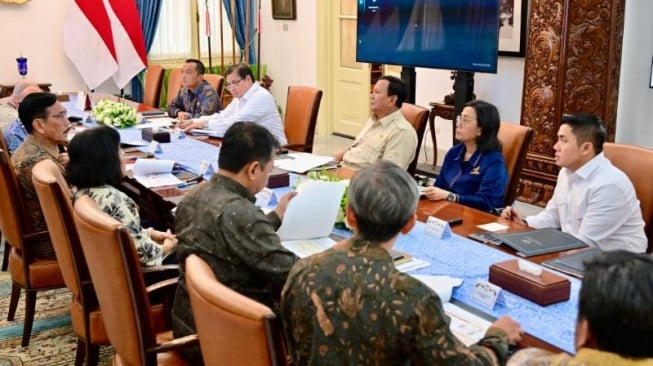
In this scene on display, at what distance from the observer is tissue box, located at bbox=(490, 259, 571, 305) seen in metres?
1.85

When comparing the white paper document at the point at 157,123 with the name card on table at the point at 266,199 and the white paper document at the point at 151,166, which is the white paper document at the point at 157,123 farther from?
the name card on table at the point at 266,199

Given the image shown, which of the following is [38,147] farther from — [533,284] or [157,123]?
[533,284]

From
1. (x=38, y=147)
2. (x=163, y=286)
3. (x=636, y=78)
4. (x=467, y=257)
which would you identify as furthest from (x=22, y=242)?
(x=636, y=78)

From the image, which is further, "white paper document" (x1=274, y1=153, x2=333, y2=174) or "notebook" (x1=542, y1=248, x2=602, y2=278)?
"white paper document" (x1=274, y1=153, x2=333, y2=174)

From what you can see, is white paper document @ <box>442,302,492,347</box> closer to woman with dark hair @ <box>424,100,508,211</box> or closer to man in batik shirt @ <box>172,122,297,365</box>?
man in batik shirt @ <box>172,122,297,365</box>

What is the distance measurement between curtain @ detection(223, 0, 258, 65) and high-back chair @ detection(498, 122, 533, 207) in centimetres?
548

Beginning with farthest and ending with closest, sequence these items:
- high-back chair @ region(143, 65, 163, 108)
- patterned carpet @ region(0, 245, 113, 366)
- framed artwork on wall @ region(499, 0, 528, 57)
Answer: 1. high-back chair @ region(143, 65, 163, 108)
2. framed artwork on wall @ region(499, 0, 528, 57)
3. patterned carpet @ region(0, 245, 113, 366)

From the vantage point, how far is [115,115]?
4.71 metres

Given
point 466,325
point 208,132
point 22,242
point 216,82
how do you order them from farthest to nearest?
point 216,82 < point 208,132 < point 22,242 < point 466,325

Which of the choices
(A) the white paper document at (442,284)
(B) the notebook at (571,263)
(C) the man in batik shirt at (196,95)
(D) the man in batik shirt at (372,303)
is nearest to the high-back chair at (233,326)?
(D) the man in batik shirt at (372,303)

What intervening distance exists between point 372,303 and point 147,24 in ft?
23.5

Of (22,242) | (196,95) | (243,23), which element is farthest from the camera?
(243,23)

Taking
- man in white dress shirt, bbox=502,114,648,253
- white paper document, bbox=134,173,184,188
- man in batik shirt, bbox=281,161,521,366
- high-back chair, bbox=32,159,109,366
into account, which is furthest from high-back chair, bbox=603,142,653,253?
high-back chair, bbox=32,159,109,366

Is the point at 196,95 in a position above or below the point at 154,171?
above
